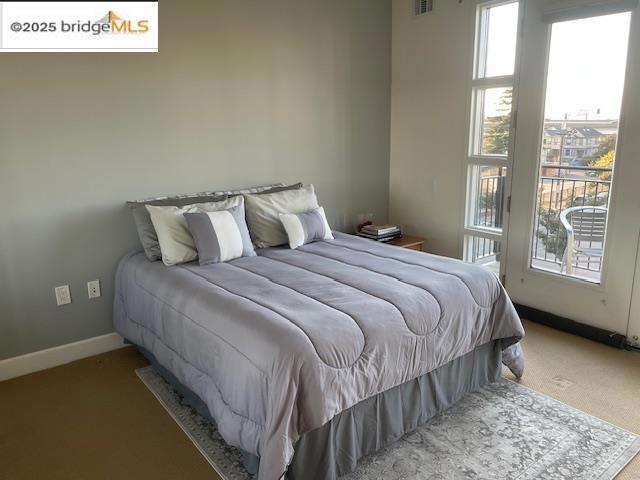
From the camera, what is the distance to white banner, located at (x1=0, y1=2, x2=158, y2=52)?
2.80m

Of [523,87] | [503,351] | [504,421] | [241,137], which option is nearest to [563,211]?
[523,87]

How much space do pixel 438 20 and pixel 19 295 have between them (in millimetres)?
3609

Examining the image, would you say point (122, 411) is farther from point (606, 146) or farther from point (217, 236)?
point (606, 146)

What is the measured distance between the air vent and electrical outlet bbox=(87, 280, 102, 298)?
10.7 ft

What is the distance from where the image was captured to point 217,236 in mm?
2975

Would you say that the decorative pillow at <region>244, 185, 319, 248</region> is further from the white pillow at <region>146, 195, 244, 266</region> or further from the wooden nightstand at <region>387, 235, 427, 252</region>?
the wooden nightstand at <region>387, 235, 427, 252</region>

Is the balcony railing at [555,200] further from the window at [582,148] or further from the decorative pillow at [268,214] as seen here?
the decorative pillow at [268,214]

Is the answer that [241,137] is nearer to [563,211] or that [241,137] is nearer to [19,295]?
[19,295]

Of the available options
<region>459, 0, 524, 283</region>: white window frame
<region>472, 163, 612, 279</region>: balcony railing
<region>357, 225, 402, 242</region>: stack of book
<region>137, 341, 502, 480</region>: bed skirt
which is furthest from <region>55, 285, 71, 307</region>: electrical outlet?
<region>472, 163, 612, 279</region>: balcony railing

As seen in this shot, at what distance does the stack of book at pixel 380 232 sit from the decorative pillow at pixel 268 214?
85 centimetres

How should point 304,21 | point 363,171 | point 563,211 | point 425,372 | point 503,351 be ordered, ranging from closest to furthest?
point 425,372 < point 503,351 < point 563,211 < point 304,21 < point 363,171

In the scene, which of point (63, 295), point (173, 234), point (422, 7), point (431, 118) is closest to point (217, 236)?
point (173, 234)

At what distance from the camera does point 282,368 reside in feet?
5.97

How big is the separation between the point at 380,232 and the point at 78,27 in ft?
8.43
